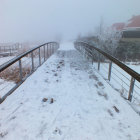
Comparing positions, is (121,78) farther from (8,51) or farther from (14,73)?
(8,51)

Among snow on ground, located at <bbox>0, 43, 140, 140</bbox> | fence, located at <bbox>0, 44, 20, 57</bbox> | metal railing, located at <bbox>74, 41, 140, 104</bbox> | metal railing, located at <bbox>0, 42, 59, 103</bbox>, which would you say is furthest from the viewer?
fence, located at <bbox>0, 44, 20, 57</bbox>

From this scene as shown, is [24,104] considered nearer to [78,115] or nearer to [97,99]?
[78,115]

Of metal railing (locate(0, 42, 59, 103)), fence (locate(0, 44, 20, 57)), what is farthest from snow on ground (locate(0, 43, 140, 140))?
fence (locate(0, 44, 20, 57))

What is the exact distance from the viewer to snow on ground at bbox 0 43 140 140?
6.98ft

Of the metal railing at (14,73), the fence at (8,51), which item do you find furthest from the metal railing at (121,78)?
the fence at (8,51)

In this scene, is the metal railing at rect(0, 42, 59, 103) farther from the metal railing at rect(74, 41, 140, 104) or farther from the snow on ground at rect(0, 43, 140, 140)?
the metal railing at rect(74, 41, 140, 104)

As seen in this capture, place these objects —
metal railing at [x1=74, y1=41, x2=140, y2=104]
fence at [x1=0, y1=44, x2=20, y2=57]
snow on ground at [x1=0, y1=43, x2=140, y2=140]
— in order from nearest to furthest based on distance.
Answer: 1. snow on ground at [x1=0, y1=43, x2=140, y2=140]
2. metal railing at [x1=74, y1=41, x2=140, y2=104]
3. fence at [x1=0, y1=44, x2=20, y2=57]

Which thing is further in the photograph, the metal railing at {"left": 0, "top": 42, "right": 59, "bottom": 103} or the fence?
the fence

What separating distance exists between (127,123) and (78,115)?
2.88 ft

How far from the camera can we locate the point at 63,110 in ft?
9.09

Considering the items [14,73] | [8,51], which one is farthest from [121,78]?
[8,51]

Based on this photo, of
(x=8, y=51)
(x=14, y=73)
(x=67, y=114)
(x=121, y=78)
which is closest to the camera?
(x=67, y=114)

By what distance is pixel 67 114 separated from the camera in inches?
104

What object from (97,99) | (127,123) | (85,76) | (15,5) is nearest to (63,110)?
(97,99)
